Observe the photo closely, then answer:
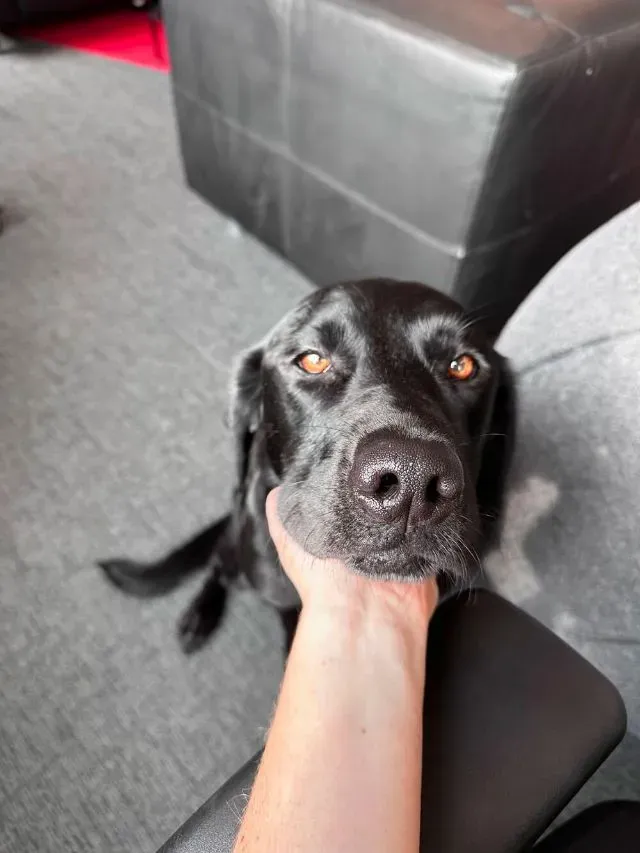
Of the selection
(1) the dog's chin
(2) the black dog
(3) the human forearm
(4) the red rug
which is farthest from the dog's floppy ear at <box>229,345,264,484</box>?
(4) the red rug

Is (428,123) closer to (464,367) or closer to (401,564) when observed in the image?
(464,367)

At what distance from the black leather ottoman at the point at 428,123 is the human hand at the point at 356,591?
1.19 meters

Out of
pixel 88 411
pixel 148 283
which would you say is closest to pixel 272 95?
pixel 148 283

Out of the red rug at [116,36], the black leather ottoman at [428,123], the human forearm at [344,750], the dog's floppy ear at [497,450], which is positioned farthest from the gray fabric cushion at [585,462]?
the red rug at [116,36]

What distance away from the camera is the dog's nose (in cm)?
84

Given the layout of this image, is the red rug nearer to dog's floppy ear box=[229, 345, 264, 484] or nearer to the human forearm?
dog's floppy ear box=[229, 345, 264, 484]

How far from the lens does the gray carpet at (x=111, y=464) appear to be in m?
1.41

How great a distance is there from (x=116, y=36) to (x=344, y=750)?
468 centimetres

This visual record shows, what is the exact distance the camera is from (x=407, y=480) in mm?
842

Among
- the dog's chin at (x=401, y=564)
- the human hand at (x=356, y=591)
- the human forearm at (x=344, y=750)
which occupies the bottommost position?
the human hand at (x=356, y=591)

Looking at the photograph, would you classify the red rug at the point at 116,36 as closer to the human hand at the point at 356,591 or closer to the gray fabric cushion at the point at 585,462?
the gray fabric cushion at the point at 585,462

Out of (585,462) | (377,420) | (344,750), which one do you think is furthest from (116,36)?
(344,750)

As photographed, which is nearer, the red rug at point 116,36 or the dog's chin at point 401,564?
the dog's chin at point 401,564

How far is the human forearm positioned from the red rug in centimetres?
398
